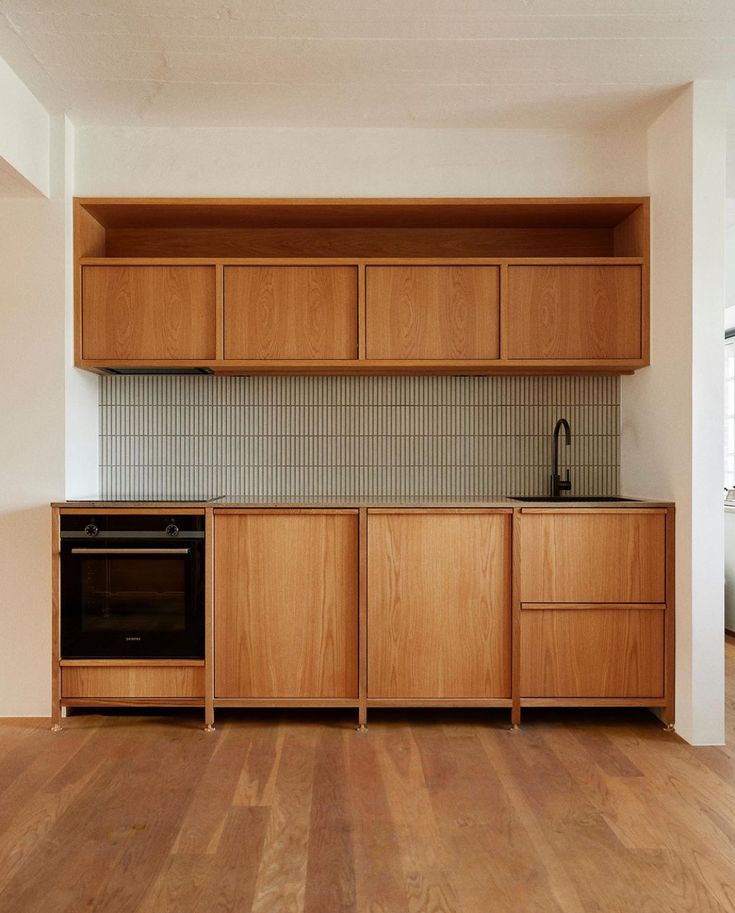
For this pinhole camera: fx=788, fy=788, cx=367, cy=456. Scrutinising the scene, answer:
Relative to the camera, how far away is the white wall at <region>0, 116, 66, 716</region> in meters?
3.25

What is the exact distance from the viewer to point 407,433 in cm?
379

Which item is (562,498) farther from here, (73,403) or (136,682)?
(73,403)

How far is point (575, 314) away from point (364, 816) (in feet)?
7.08

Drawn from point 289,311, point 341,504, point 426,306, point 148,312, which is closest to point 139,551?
point 341,504

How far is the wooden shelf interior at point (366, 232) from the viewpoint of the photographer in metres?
3.49

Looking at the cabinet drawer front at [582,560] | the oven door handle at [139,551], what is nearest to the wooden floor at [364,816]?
the cabinet drawer front at [582,560]

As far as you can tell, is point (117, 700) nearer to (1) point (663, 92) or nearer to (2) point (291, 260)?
(2) point (291, 260)

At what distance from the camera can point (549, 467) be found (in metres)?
3.81

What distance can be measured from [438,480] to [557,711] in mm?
1160

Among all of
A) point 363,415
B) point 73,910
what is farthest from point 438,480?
point 73,910

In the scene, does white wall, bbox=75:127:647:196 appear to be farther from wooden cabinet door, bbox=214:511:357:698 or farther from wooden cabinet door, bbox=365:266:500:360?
wooden cabinet door, bbox=214:511:357:698

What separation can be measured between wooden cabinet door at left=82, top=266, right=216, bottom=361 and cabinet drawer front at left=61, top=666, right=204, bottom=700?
1.29 m

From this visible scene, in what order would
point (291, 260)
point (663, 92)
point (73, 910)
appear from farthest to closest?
point (291, 260), point (663, 92), point (73, 910)

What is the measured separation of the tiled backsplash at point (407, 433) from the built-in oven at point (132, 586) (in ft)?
2.16
